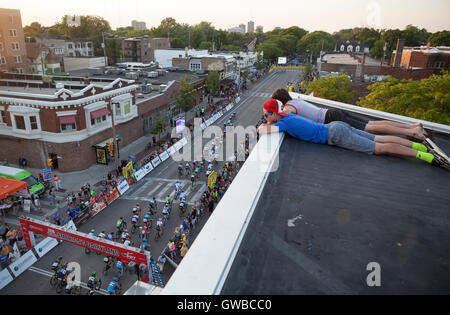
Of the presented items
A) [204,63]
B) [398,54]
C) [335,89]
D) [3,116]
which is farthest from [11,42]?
[398,54]

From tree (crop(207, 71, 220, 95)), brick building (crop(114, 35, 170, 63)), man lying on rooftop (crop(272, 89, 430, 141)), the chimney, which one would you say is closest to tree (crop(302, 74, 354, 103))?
tree (crop(207, 71, 220, 95))

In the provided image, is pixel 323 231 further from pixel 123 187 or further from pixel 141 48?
pixel 141 48

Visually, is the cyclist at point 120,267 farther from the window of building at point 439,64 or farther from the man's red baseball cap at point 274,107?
the window of building at point 439,64

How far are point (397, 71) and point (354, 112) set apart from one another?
150 ft

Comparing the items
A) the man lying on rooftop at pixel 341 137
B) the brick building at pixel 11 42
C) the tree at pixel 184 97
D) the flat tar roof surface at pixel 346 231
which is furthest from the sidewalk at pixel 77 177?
the brick building at pixel 11 42

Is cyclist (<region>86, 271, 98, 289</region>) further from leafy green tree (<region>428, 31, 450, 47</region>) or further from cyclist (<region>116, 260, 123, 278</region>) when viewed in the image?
leafy green tree (<region>428, 31, 450, 47</region>)

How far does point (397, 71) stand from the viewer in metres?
48.3

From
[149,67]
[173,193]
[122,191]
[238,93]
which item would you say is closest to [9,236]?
[122,191]

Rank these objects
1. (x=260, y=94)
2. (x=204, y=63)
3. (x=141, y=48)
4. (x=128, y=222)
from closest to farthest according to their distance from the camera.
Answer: (x=128, y=222)
(x=204, y=63)
(x=260, y=94)
(x=141, y=48)

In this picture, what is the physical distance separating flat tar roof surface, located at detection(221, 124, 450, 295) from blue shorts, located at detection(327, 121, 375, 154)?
0.50 m

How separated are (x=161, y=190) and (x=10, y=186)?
9.70 metres

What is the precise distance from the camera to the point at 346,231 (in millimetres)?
4285

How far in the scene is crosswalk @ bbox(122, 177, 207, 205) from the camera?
2231cm
